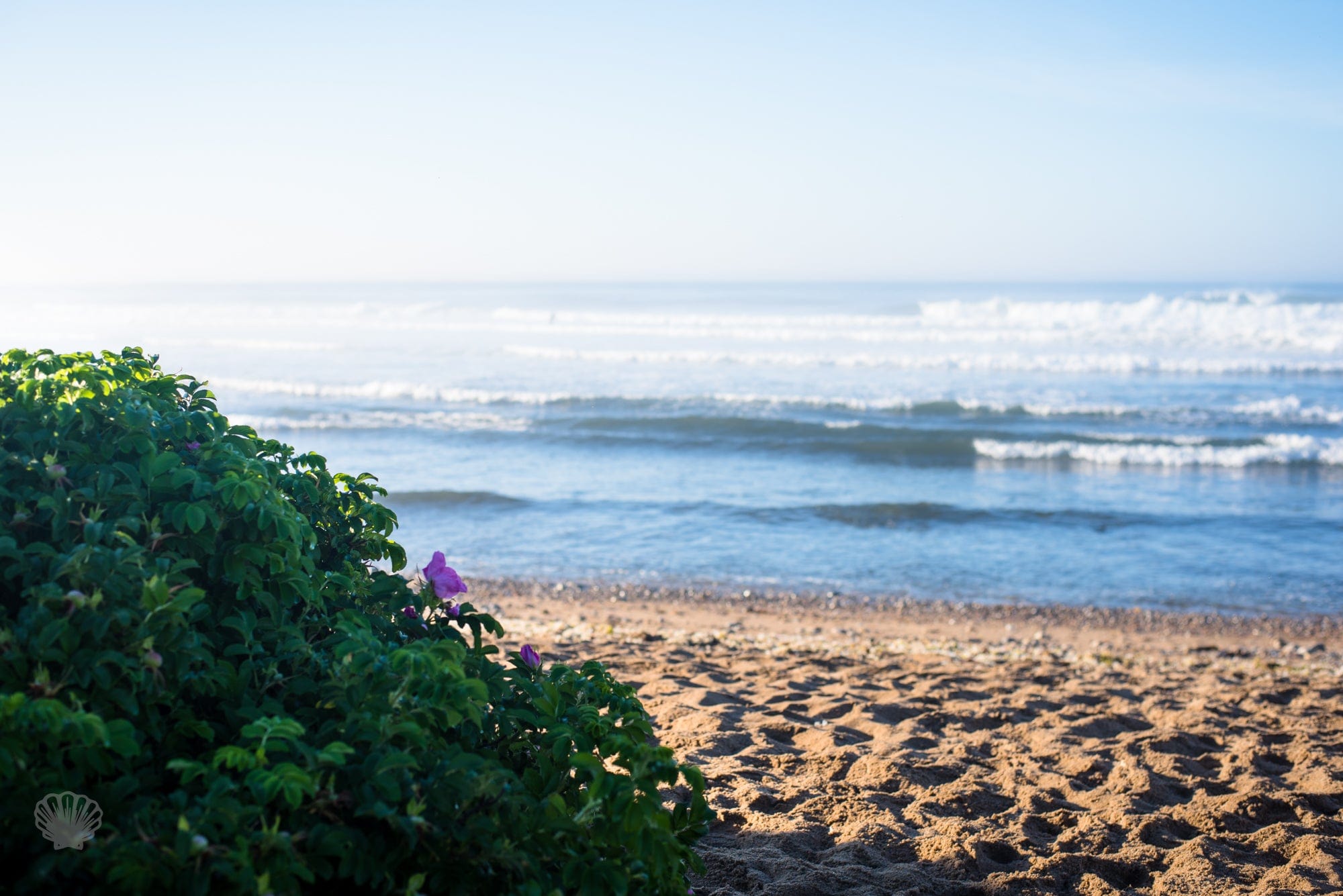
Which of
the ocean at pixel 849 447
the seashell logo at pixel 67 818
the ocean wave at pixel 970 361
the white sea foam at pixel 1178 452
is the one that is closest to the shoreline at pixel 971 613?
the ocean at pixel 849 447

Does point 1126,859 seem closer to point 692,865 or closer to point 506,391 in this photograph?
point 692,865

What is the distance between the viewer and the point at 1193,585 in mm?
9445

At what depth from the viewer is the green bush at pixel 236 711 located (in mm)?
1471

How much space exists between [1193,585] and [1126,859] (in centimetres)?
711

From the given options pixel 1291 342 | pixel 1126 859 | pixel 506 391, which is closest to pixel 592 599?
pixel 1126 859

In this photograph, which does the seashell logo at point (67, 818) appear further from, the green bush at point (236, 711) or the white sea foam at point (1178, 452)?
the white sea foam at point (1178, 452)

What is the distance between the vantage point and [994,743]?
186 inches

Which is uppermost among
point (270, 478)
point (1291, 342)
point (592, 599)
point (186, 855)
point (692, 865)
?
point (1291, 342)

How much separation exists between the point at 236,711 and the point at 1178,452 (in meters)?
17.3

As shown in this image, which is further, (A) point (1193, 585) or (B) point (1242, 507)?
(B) point (1242, 507)

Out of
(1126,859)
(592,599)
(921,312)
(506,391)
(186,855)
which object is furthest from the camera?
(921,312)

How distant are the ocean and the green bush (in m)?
7.55

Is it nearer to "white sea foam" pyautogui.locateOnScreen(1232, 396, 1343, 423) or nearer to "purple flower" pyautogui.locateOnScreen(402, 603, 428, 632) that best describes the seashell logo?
"purple flower" pyautogui.locateOnScreen(402, 603, 428, 632)

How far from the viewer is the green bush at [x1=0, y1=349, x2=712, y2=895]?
1.47 meters
